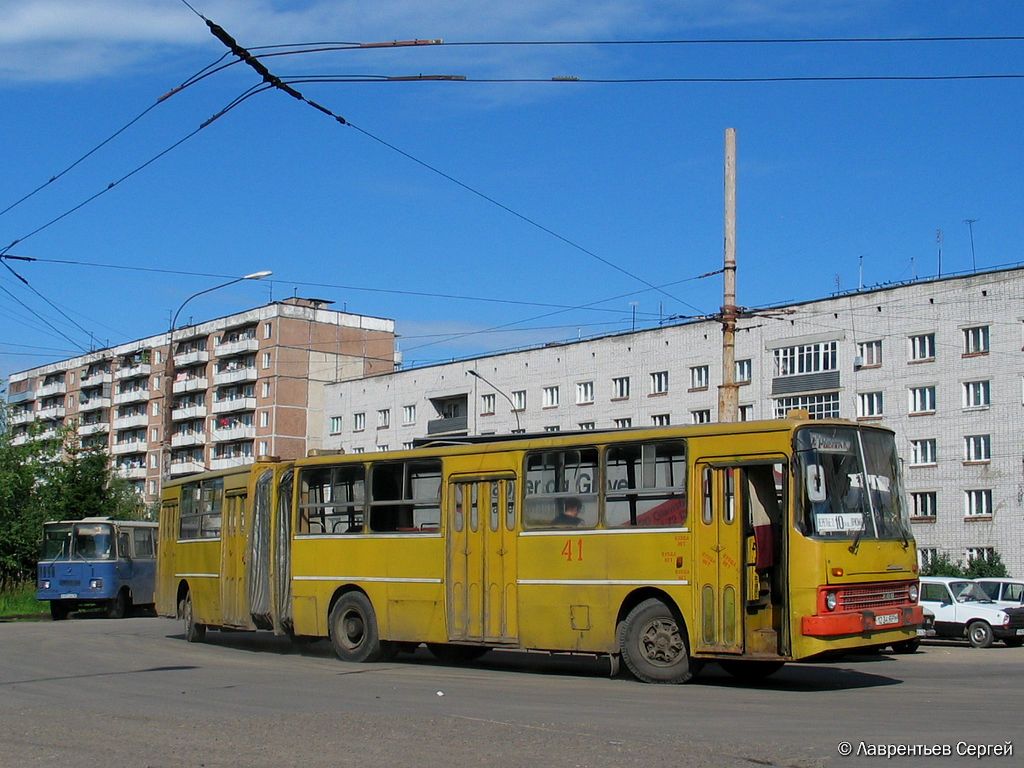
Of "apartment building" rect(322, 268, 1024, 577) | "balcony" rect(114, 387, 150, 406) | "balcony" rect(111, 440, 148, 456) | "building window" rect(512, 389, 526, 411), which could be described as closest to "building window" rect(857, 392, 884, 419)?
"apartment building" rect(322, 268, 1024, 577)

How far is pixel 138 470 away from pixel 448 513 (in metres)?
103

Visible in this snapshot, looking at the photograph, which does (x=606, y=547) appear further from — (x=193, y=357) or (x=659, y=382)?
(x=193, y=357)

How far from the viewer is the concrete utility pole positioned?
69.5 ft

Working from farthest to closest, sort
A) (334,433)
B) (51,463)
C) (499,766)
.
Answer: (334,433) < (51,463) < (499,766)

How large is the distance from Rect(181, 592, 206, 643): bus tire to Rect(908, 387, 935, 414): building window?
128 ft

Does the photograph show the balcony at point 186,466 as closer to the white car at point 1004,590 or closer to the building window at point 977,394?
the building window at point 977,394

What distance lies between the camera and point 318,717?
38.4ft

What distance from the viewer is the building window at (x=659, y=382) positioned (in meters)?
65.6

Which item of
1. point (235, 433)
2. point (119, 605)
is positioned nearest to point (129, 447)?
point (235, 433)

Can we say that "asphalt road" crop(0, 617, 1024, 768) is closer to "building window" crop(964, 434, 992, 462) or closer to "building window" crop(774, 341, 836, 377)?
"building window" crop(964, 434, 992, 462)

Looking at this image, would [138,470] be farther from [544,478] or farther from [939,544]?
[544,478]

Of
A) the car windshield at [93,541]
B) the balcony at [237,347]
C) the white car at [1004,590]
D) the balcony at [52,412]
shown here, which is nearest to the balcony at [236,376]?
the balcony at [237,347]

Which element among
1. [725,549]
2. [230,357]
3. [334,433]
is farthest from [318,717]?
[230,357]

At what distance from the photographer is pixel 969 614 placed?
93.5 ft
